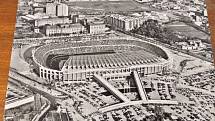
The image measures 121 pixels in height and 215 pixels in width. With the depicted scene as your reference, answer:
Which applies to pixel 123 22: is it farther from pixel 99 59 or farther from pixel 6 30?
pixel 6 30

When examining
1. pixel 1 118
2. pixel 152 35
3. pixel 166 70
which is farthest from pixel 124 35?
pixel 1 118

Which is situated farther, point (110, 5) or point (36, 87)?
point (110, 5)

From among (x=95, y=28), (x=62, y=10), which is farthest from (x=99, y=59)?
(x=62, y=10)

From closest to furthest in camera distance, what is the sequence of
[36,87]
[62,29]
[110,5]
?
[36,87], [62,29], [110,5]

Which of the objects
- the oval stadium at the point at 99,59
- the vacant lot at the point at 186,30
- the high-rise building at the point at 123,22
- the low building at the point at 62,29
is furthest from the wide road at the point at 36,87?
the vacant lot at the point at 186,30

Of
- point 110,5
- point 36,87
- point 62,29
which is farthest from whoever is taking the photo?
point 110,5

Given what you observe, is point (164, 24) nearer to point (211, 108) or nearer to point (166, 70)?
point (166, 70)

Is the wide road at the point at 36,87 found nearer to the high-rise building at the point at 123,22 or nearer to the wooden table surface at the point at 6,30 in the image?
the wooden table surface at the point at 6,30
